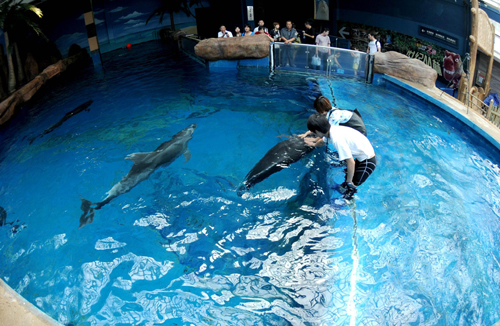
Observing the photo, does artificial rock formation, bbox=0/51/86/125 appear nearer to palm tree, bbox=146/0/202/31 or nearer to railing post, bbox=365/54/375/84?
palm tree, bbox=146/0/202/31

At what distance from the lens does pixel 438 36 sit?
35.1 ft

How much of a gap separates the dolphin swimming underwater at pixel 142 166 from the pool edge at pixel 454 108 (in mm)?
5481

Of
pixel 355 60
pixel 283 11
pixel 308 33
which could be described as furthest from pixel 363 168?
pixel 283 11

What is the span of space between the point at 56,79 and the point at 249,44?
7.57 m

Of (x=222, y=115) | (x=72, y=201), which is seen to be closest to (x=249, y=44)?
(x=222, y=115)

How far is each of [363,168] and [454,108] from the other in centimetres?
444

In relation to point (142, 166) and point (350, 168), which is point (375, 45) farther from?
point (142, 166)

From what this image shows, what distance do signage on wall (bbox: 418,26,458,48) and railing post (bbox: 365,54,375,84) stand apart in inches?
95.4

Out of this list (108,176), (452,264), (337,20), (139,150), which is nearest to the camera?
(452,264)

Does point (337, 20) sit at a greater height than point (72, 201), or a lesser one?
greater

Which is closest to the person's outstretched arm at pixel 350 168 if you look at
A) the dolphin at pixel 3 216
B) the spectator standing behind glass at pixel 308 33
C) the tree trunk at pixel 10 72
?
the dolphin at pixel 3 216

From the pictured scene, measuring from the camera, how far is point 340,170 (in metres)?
6.08

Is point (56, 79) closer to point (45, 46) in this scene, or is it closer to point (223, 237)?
point (45, 46)

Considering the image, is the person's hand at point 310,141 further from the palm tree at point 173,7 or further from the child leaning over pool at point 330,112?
the palm tree at point 173,7
